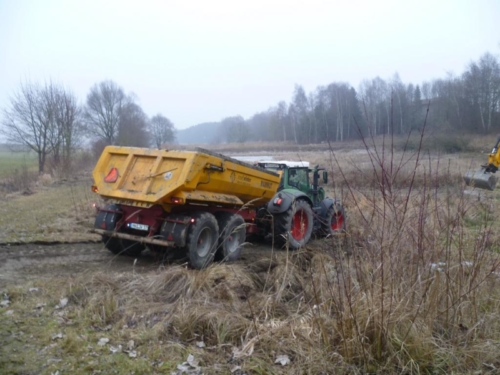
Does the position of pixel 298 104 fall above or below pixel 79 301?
above

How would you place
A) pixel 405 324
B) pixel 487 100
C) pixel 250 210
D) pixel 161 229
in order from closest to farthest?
pixel 405 324 < pixel 161 229 < pixel 250 210 < pixel 487 100

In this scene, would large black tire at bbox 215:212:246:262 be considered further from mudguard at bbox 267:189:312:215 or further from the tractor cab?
the tractor cab

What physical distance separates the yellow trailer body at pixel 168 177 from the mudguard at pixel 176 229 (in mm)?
232

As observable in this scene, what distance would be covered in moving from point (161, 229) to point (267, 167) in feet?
11.7

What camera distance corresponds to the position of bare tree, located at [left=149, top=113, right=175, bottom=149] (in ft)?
187

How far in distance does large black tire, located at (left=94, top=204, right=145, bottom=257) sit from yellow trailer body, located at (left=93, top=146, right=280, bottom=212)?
417mm

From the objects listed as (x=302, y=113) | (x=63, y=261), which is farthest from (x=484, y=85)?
(x=63, y=261)

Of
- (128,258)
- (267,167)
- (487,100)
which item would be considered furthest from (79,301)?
(487,100)

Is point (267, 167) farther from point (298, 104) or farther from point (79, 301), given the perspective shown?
point (298, 104)

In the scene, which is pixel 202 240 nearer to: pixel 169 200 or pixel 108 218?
pixel 169 200

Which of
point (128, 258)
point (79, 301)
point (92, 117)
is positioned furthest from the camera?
point (92, 117)

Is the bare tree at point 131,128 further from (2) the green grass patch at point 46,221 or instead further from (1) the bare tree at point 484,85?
(1) the bare tree at point 484,85

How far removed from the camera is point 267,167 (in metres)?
9.79

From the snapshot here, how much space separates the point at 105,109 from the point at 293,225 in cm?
4004
